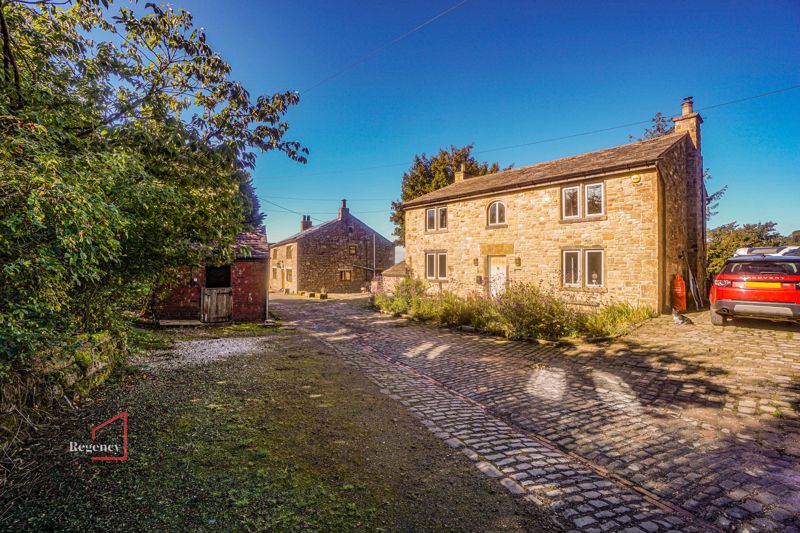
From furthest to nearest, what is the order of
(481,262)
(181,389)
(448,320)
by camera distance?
(481,262), (448,320), (181,389)

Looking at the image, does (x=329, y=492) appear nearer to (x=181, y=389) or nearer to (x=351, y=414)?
(x=351, y=414)

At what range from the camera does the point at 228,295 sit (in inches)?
590

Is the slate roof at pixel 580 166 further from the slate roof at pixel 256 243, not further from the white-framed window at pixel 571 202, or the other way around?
the slate roof at pixel 256 243

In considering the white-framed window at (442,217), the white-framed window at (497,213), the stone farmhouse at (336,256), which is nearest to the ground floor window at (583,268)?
the white-framed window at (497,213)

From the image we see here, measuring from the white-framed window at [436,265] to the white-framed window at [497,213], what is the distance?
3.55 m

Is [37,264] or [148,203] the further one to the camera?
[148,203]

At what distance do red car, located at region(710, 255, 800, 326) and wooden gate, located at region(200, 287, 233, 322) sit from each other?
658 inches

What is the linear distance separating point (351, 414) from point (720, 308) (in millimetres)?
10119

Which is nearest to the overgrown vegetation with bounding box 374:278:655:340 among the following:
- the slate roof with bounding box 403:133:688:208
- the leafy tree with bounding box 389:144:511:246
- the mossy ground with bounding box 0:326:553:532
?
the slate roof with bounding box 403:133:688:208

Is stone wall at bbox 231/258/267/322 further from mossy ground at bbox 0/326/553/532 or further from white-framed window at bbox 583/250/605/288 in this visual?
white-framed window at bbox 583/250/605/288

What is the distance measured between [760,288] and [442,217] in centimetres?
1457

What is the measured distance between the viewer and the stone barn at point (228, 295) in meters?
14.2

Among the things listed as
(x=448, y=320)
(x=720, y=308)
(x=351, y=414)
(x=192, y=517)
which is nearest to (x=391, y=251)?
(x=448, y=320)

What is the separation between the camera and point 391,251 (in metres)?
39.8
